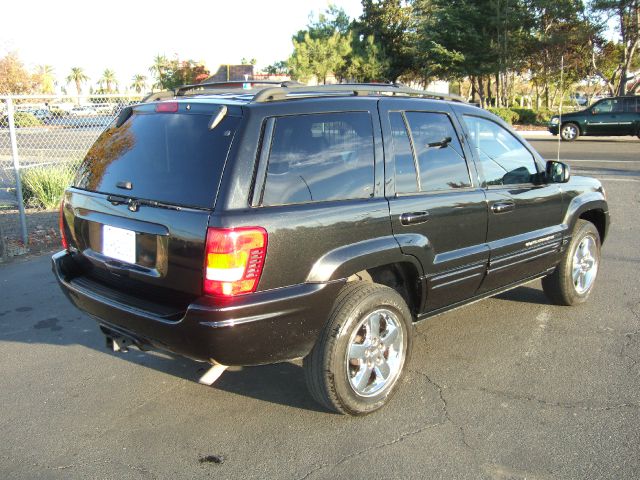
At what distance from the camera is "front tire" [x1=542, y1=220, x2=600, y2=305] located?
4.91 meters

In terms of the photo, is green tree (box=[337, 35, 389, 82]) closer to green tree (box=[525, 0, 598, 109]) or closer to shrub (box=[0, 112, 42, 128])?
green tree (box=[525, 0, 598, 109])

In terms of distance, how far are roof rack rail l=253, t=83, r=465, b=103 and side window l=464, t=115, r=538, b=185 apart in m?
0.40

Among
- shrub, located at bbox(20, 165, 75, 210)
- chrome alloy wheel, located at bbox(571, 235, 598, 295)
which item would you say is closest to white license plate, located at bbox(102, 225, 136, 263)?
chrome alloy wheel, located at bbox(571, 235, 598, 295)

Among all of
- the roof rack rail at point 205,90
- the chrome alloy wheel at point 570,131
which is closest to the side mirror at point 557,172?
the roof rack rail at point 205,90

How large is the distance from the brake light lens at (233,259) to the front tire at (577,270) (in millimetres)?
3101

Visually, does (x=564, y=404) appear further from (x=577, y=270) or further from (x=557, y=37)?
(x=557, y=37)

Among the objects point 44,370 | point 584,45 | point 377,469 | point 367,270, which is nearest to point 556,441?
point 377,469

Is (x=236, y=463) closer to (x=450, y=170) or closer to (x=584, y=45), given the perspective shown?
(x=450, y=170)

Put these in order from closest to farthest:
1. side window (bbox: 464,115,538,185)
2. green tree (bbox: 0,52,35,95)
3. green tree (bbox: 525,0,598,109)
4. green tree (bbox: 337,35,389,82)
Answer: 1. side window (bbox: 464,115,538,185)
2. green tree (bbox: 525,0,598,109)
3. green tree (bbox: 0,52,35,95)
4. green tree (bbox: 337,35,389,82)

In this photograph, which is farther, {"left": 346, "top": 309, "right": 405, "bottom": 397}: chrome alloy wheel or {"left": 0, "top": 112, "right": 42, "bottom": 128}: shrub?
{"left": 0, "top": 112, "right": 42, "bottom": 128}: shrub

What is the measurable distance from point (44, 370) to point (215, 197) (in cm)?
217

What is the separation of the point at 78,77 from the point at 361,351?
106 meters

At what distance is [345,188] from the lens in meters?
3.26

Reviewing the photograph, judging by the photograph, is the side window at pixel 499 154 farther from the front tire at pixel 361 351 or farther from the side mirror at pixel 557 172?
the front tire at pixel 361 351
